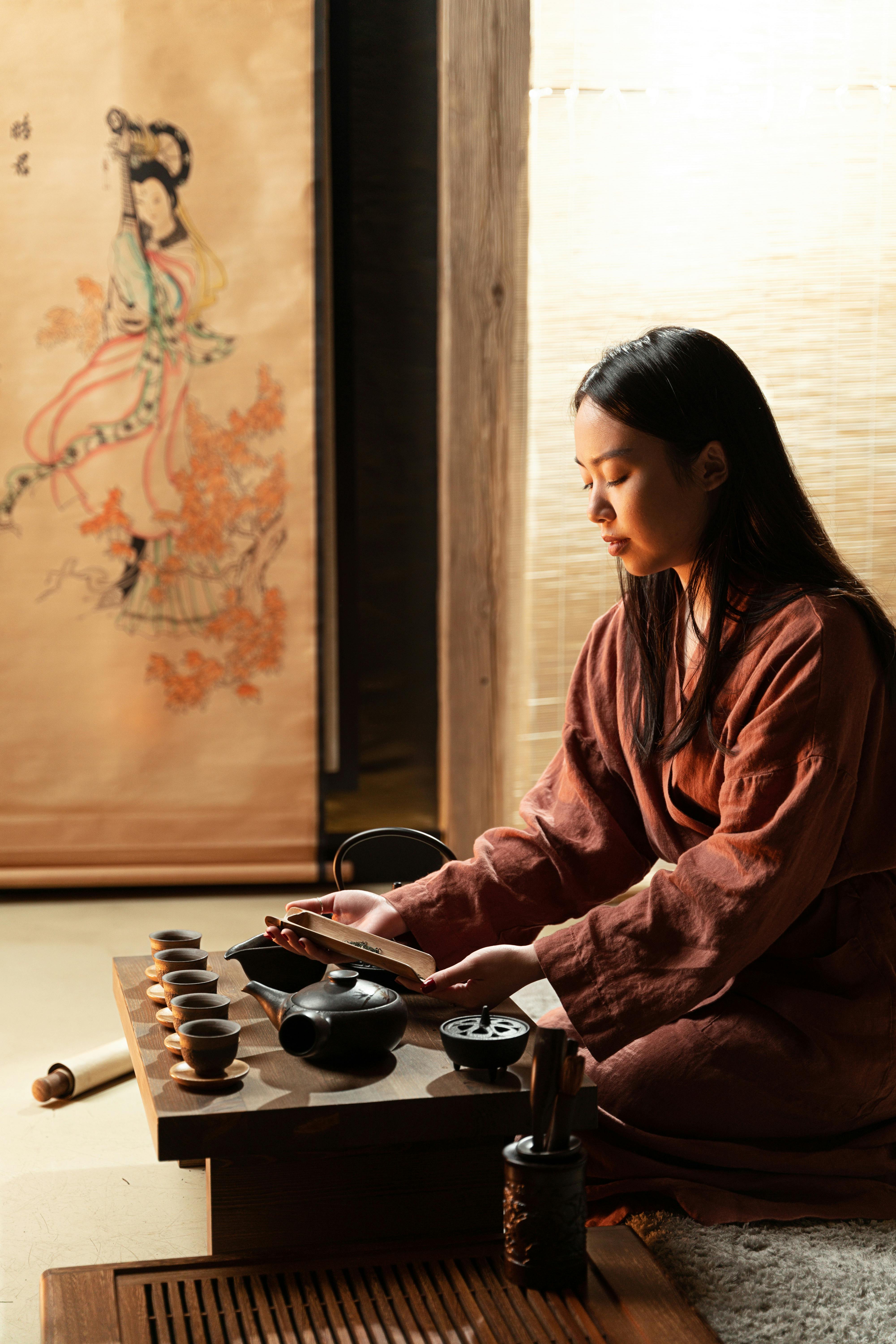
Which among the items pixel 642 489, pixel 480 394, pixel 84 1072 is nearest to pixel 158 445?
pixel 480 394

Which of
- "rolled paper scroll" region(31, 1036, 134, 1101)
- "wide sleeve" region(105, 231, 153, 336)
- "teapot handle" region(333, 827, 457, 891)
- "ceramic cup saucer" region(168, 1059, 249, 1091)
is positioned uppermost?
"wide sleeve" region(105, 231, 153, 336)

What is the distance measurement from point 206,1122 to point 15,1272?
581 millimetres

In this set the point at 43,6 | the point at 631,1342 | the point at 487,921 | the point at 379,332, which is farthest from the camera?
the point at 379,332

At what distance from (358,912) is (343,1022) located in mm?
426

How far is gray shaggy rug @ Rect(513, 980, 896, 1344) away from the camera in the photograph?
1457 mm

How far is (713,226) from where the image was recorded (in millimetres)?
3379

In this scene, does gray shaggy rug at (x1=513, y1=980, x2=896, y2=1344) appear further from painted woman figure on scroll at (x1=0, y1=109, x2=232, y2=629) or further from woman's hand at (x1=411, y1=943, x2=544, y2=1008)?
painted woman figure on scroll at (x1=0, y1=109, x2=232, y2=629)

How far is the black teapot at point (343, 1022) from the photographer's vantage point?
4.75ft

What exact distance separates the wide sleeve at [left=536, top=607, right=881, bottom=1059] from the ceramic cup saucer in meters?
0.40

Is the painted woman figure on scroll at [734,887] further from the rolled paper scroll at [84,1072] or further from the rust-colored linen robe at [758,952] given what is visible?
the rolled paper scroll at [84,1072]

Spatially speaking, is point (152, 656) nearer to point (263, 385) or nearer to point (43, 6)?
point (263, 385)

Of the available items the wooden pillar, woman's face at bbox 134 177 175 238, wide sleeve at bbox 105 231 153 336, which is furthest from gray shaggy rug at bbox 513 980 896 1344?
woman's face at bbox 134 177 175 238

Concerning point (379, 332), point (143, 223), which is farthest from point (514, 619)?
point (143, 223)

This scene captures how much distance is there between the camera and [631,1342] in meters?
1.25
